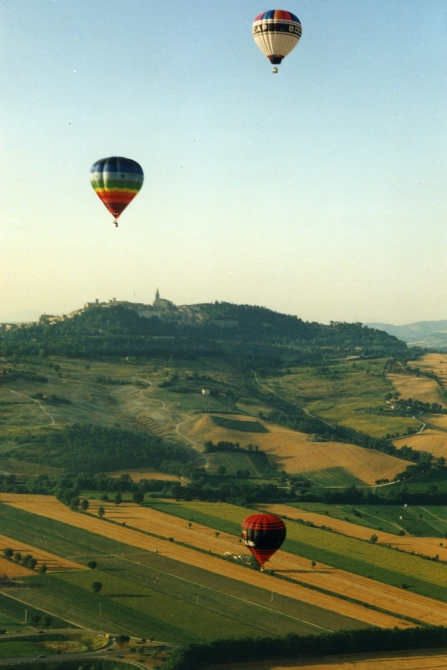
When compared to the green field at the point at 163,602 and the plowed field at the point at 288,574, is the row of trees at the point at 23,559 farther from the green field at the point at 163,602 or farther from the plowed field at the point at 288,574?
the plowed field at the point at 288,574

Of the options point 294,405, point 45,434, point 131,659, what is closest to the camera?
point 131,659

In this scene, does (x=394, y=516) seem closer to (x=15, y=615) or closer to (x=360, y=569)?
(x=360, y=569)

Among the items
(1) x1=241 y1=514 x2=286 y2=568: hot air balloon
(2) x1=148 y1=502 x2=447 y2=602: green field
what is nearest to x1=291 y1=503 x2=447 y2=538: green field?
(2) x1=148 y1=502 x2=447 y2=602: green field

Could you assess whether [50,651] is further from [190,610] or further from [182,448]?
Answer: [182,448]

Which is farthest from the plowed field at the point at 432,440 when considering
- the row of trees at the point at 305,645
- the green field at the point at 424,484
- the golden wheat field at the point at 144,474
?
the row of trees at the point at 305,645

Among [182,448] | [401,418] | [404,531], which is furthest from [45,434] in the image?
[401,418]

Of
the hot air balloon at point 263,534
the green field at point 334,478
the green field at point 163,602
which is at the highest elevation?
the hot air balloon at point 263,534

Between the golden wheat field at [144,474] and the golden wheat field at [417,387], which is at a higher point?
the golden wheat field at [417,387]

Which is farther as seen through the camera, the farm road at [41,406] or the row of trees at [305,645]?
the farm road at [41,406]
